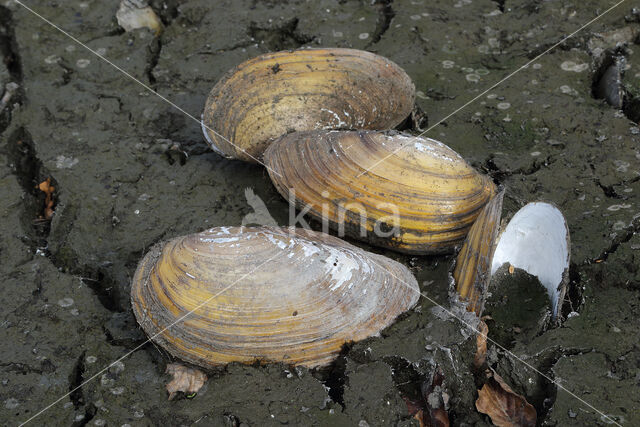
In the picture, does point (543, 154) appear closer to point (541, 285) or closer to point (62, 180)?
point (541, 285)

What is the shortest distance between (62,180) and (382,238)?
87.0 inches

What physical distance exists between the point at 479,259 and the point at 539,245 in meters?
0.53

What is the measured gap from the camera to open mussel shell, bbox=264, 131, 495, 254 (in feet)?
10.7

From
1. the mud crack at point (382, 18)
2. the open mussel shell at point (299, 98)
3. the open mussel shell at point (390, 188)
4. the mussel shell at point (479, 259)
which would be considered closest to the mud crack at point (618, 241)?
the open mussel shell at point (390, 188)

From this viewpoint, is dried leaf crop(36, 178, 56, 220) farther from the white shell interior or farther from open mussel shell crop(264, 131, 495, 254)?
the white shell interior

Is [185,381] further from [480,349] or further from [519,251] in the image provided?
[519,251]

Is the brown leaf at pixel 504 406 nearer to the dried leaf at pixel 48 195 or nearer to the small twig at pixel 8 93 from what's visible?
the dried leaf at pixel 48 195

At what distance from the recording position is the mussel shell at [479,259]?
284 centimetres

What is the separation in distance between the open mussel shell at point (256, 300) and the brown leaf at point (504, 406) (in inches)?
22.0

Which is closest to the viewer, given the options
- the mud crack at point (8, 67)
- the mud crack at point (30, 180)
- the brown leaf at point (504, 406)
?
the brown leaf at point (504, 406)

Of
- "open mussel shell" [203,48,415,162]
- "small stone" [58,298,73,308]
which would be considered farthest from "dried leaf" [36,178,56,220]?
"open mussel shell" [203,48,415,162]

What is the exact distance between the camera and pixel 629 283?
10.3 feet

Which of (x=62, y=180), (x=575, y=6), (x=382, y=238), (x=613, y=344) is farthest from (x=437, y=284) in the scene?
(x=575, y=6)

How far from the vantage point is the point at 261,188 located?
3.99 metres
